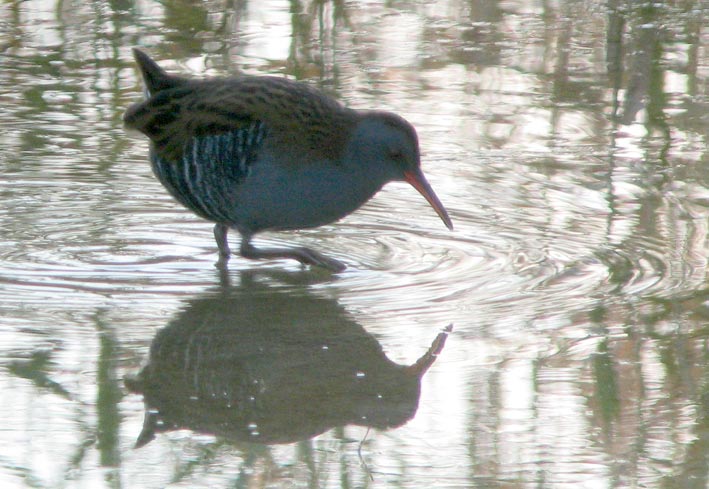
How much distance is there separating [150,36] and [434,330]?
481cm

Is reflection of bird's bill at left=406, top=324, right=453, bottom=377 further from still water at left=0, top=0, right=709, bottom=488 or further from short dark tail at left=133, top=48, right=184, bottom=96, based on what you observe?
short dark tail at left=133, top=48, right=184, bottom=96

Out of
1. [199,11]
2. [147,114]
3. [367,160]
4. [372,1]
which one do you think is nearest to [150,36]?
[199,11]

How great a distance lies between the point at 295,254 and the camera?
17.0 feet

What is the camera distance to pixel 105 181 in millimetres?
6109

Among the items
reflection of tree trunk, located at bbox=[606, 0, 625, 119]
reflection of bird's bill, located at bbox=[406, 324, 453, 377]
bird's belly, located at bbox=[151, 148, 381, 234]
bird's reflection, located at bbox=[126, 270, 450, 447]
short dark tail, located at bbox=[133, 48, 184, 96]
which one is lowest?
bird's reflection, located at bbox=[126, 270, 450, 447]

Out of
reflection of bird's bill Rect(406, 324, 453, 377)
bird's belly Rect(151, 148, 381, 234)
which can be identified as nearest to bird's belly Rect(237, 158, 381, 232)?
bird's belly Rect(151, 148, 381, 234)

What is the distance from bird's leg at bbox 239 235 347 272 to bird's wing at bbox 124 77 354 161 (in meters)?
0.37

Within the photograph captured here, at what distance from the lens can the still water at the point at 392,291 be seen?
11.3 ft

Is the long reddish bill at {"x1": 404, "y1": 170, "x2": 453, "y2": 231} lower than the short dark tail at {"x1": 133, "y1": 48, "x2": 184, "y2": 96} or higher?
lower

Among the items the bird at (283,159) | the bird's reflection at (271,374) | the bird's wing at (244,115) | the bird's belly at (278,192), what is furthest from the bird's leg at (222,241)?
the bird's reflection at (271,374)

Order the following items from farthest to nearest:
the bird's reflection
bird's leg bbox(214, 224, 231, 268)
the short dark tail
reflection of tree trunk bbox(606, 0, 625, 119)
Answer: reflection of tree trunk bbox(606, 0, 625, 119) < the short dark tail < bird's leg bbox(214, 224, 231, 268) < the bird's reflection

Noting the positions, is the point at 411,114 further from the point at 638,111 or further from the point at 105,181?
the point at 105,181

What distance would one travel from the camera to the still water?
346 cm

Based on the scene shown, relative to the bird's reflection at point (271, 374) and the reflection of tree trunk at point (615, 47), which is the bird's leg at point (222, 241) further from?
the reflection of tree trunk at point (615, 47)
